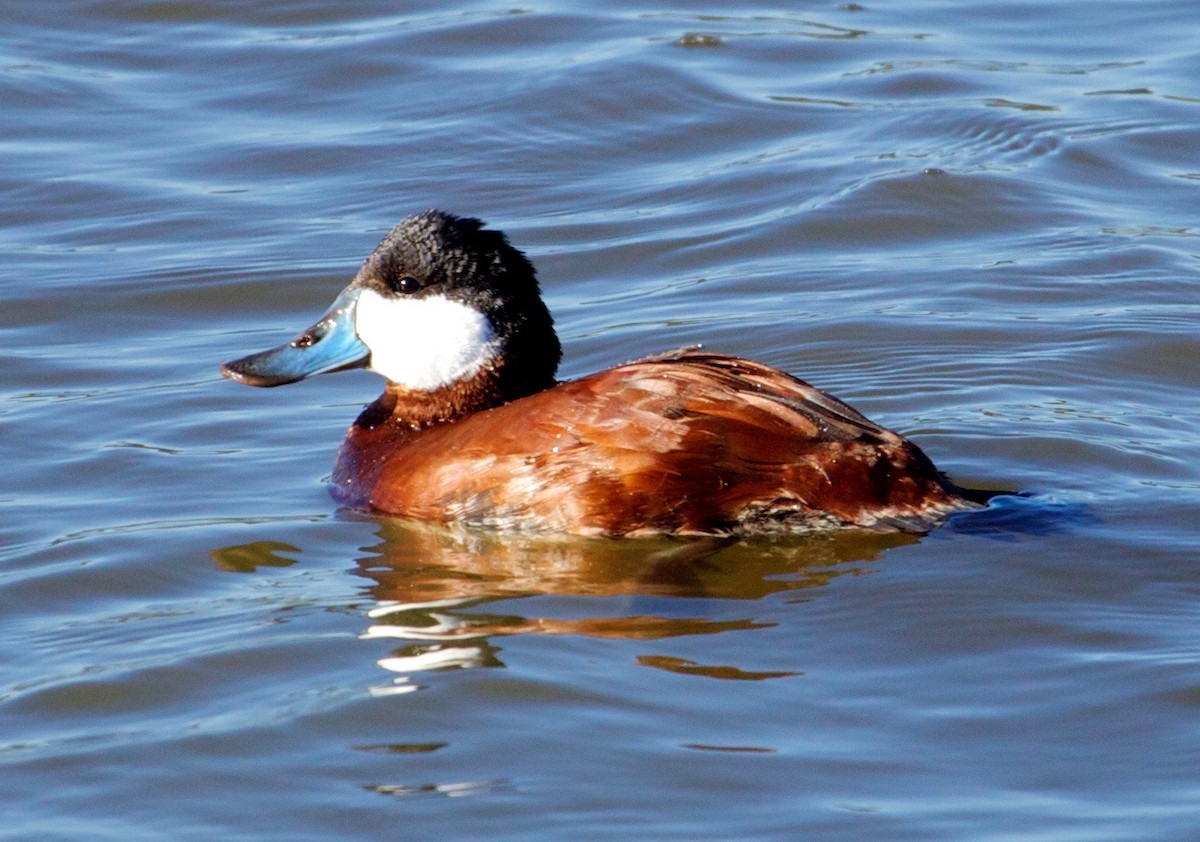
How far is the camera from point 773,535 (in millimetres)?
5859

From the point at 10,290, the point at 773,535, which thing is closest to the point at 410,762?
the point at 773,535

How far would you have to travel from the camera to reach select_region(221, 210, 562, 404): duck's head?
20.9ft

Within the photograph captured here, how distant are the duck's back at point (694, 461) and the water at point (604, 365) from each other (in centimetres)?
11

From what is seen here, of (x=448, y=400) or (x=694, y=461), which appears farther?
(x=448, y=400)

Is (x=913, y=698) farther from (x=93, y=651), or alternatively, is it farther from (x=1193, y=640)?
(x=93, y=651)

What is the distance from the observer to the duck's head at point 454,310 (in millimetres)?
6383

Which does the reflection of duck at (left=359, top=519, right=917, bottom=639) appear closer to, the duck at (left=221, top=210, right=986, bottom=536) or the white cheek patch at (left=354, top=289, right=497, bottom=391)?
the duck at (left=221, top=210, right=986, bottom=536)

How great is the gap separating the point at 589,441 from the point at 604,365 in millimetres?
1989

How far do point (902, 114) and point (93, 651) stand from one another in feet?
21.2

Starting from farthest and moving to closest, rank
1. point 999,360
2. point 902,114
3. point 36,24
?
point 36,24 → point 902,114 → point 999,360

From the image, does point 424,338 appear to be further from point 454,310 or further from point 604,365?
point 604,365

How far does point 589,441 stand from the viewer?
5809mm

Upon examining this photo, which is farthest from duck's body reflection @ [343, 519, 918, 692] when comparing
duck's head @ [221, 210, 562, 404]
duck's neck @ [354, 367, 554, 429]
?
duck's head @ [221, 210, 562, 404]

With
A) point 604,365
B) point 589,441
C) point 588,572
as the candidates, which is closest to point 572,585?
point 588,572
